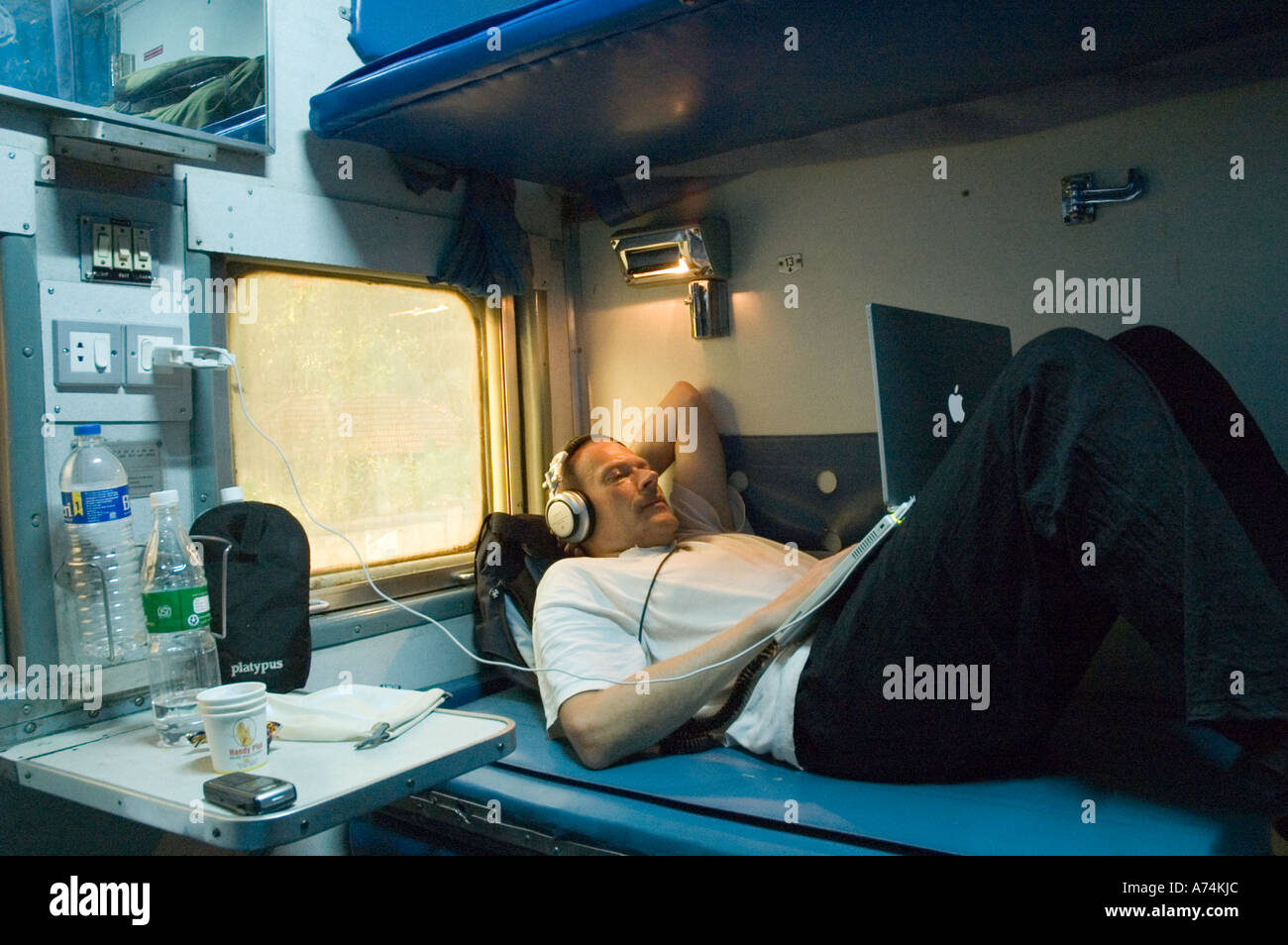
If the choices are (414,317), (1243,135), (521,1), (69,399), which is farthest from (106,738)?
(1243,135)

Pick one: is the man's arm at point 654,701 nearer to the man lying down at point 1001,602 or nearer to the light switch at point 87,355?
the man lying down at point 1001,602

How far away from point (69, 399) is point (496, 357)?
3.86ft

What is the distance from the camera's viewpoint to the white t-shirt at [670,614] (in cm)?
178

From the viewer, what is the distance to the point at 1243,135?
1886mm

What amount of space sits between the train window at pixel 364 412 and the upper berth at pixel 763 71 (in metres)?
0.38

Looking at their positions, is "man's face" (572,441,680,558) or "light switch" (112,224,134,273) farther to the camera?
"man's face" (572,441,680,558)

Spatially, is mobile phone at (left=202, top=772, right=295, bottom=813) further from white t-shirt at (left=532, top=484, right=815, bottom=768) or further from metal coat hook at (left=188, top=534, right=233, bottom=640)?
white t-shirt at (left=532, top=484, right=815, bottom=768)

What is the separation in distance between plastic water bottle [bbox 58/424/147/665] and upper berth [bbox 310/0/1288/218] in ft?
2.87

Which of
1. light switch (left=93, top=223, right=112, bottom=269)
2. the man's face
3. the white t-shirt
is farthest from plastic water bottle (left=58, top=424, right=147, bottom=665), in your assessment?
the man's face

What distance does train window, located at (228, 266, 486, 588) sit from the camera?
210cm

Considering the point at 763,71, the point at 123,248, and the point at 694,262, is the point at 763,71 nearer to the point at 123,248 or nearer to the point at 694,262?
the point at 694,262

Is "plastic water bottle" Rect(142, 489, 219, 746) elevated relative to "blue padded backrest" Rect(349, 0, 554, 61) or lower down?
lower down

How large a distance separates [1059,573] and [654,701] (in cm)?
71

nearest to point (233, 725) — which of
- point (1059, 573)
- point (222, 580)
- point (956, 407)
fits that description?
point (222, 580)
